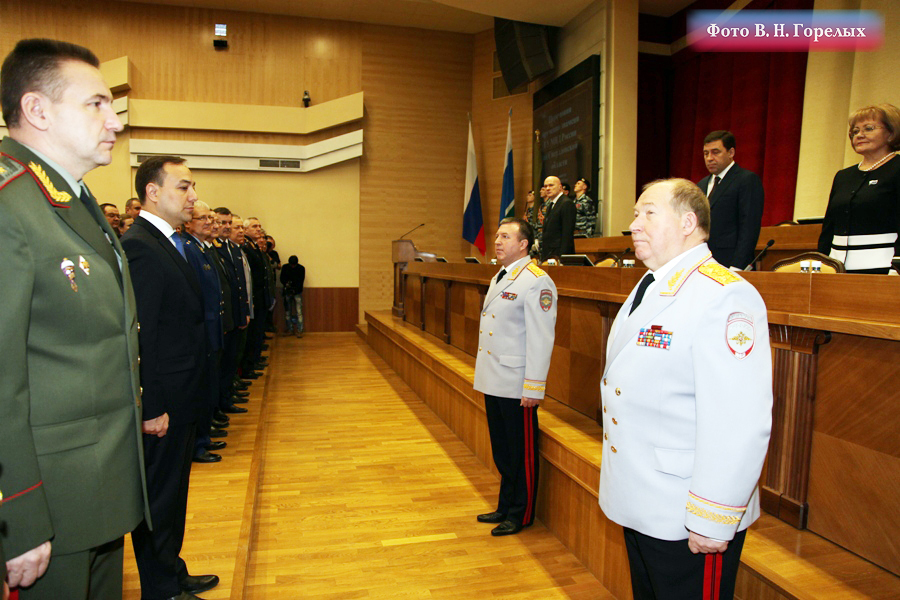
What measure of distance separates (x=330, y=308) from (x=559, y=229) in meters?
5.28

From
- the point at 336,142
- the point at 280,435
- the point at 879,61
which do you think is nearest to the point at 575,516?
the point at 280,435

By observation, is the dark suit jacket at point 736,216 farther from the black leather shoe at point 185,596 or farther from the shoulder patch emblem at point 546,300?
the black leather shoe at point 185,596

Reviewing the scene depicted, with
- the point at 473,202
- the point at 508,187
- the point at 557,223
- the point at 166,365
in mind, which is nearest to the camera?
the point at 166,365

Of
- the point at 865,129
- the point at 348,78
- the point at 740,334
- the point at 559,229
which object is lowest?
the point at 740,334

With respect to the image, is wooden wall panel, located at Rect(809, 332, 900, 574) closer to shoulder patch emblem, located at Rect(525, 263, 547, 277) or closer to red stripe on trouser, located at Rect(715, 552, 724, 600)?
red stripe on trouser, located at Rect(715, 552, 724, 600)

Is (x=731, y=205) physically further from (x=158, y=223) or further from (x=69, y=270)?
(x=69, y=270)

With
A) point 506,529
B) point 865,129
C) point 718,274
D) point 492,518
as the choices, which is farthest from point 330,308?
point 718,274

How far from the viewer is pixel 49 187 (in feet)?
3.39

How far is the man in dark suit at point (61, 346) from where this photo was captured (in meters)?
0.90

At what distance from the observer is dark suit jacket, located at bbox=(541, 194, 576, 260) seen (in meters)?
4.60

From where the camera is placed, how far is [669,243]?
4.22 ft

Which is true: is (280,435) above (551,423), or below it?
below

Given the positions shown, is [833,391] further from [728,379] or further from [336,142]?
[336,142]

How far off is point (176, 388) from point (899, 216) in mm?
2639
